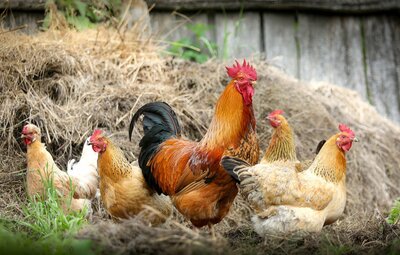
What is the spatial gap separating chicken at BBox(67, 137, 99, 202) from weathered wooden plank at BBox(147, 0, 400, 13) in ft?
9.08

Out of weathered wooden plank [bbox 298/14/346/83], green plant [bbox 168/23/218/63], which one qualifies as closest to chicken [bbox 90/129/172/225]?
green plant [bbox 168/23/218/63]

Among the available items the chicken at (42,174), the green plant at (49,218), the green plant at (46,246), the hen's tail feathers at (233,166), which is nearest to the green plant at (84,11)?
the chicken at (42,174)

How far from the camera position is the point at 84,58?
771 cm

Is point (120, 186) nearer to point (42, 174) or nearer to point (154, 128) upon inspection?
point (154, 128)

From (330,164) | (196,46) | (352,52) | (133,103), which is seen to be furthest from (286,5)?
(330,164)

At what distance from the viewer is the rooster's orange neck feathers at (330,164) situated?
5.88 metres

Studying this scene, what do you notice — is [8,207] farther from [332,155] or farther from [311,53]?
[311,53]

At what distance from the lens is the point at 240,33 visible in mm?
9508

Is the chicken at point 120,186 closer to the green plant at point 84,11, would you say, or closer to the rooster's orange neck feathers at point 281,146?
Answer: the rooster's orange neck feathers at point 281,146

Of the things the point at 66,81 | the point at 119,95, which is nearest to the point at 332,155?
the point at 119,95

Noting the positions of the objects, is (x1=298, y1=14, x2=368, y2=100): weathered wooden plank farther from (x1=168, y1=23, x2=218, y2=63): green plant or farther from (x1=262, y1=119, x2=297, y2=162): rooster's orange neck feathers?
(x1=262, y1=119, x2=297, y2=162): rooster's orange neck feathers

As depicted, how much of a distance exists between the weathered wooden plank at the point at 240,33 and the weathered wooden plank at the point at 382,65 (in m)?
1.52

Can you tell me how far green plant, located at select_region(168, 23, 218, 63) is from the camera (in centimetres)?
903

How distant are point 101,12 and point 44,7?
0.67m
